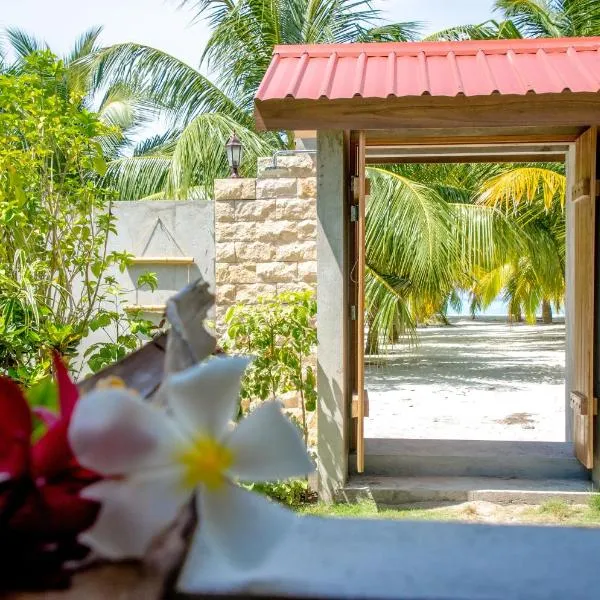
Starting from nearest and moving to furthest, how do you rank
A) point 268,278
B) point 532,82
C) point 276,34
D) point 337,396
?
1. point 532,82
2. point 337,396
3. point 268,278
4. point 276,34

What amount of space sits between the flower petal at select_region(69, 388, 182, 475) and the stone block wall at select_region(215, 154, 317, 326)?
5.01m

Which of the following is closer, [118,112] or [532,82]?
[532,82]

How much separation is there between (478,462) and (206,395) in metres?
4.91

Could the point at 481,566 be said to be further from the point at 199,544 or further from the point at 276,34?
the point at 276,34

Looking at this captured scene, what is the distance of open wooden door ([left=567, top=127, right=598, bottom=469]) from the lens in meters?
4.57

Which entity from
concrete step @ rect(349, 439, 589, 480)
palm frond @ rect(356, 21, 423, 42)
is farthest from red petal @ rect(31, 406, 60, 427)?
palm frond @ rect(356, 21, 423, 42)

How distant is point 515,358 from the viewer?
13688mm

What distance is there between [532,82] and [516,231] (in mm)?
8755

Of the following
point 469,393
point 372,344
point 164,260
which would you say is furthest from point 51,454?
point 372,344

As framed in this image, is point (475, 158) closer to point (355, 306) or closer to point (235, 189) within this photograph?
point (355, 306)

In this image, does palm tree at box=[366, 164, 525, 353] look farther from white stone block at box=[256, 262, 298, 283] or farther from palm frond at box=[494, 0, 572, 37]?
white stone block at box=[256, 262, 298, 283]

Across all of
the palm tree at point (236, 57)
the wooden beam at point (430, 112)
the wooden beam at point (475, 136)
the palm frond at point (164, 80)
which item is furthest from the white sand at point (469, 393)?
the palm frond at point (164, 80)

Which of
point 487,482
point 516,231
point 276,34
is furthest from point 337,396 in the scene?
point 516,231

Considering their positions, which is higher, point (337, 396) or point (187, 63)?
point (187, 63)
